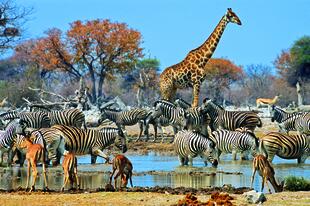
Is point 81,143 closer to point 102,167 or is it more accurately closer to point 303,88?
point 102,167

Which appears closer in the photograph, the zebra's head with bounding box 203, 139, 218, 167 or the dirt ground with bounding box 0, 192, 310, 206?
the dirt ground with bounding box 0, 192, 310, 206

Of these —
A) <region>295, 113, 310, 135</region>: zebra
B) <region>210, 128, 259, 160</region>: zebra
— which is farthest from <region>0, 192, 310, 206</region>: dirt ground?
<region>295, 113, 310, 135</region>: zebra

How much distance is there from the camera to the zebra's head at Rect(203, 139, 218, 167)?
2062 centimetres

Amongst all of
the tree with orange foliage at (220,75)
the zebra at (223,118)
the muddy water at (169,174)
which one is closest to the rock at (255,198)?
the muddy water at (169,174)

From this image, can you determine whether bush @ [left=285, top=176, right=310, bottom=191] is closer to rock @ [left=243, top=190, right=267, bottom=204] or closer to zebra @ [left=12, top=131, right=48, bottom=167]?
rock @ [left=243, top=190, right=267, bottom=204]

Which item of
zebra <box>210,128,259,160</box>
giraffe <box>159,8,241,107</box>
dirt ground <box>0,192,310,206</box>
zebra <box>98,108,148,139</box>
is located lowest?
dirt ground <box>0,192,310,206</box>

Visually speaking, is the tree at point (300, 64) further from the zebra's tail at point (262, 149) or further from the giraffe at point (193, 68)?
the zebra's tail at point (262, 149)

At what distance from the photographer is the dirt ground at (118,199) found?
1323 cm

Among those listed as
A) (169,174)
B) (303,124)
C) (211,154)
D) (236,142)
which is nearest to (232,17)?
(303,124)

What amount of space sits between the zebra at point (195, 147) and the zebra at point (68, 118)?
22.0ft

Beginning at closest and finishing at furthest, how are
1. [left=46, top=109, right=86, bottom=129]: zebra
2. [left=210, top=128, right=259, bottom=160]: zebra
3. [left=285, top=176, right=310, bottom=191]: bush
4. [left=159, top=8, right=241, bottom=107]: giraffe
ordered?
[left=285, top=176, right=310, bottom=191]: bush
[left=210, top=128, right=259, bottom=160]: zebra
[left=46, top=109, right=86, bottom=129]: zebra
[left=159, top=8, right=241, bottom=107]: giraffe

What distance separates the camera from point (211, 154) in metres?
20.7

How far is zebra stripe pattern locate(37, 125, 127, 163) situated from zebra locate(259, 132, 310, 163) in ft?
11.8

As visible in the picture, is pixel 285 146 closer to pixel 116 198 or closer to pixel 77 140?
pixel 77 140
